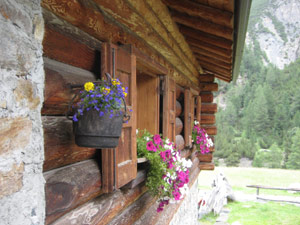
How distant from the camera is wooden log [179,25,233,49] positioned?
3770 millimetres

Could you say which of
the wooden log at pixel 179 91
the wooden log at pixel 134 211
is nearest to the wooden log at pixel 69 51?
the wooden log at pixel 134 211

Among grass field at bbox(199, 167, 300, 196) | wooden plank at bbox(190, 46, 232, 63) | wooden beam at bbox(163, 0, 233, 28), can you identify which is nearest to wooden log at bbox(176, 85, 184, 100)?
wooden plank at bbox(190, 46, 232, 63)

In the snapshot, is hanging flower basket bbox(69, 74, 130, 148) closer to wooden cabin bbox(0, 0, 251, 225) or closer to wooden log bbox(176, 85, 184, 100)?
wooden cabin bbox(0, 0, 251, 225)

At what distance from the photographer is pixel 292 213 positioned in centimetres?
1040

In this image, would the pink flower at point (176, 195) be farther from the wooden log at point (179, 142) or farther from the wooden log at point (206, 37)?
the wooden log at point (206, 37)

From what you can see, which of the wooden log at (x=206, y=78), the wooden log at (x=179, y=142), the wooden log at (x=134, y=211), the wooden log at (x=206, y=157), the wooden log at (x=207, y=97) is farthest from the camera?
the wooden log at (x=206, y=157)

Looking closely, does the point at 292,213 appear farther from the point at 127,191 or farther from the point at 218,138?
the point at 218,138

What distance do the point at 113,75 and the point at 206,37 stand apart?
2.49 metres

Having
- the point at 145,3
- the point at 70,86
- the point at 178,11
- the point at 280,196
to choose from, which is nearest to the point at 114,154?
the point at 70,86

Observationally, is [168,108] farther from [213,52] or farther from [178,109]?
[213,52]

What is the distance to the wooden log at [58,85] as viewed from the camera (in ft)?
4.22

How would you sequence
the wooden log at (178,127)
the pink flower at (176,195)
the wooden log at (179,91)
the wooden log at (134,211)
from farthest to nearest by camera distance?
the wooden log at (179,91) → the wooden log at (178,127) → the pink flower at (176,195) → the wooden log at (134,211)

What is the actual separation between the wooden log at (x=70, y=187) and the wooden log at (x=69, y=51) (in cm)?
58

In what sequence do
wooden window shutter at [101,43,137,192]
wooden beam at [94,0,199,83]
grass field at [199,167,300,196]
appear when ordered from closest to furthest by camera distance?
1. wooden window shutter at [101,43,137,192]
2. wooden beam at [94,0,199,83]
3. grass field at [199,167,300,196]
